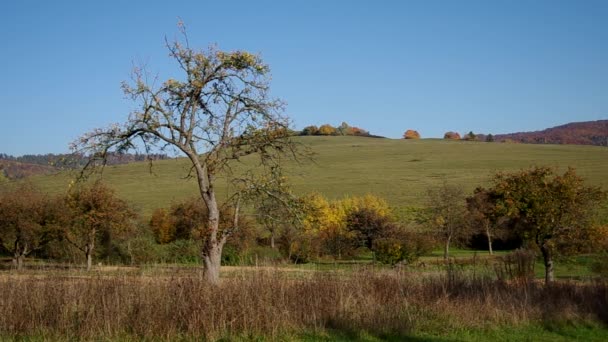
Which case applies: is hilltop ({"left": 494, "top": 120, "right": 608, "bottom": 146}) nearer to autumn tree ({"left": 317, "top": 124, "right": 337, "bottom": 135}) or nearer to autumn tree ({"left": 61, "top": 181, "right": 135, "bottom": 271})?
autumn tree ({"left": 317, "top": 124, "right": 337, "bottom": 135})

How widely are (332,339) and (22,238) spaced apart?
30.0m

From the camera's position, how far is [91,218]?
35.7 m

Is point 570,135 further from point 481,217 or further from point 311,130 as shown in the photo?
point 481,217

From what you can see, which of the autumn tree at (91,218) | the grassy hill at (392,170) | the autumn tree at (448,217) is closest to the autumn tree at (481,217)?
the autumn tree at (448,217)

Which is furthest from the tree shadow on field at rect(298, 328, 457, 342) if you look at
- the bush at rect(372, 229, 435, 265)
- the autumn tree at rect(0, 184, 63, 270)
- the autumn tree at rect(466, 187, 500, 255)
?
the autumn tree at rect(466, 187, 500, 255)

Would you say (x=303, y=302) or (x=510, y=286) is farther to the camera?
(x=510, y=286)

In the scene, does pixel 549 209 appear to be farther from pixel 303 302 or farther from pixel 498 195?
pixel 303 302

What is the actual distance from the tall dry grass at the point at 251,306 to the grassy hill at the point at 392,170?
167 ft

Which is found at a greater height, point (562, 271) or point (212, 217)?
point (212, 217)

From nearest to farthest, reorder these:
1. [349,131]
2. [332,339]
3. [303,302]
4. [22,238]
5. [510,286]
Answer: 1. [332,339]
2. [303,302]
3. [510,286]
4. [22,238]
5. [349,131]

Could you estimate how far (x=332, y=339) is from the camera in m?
9.51

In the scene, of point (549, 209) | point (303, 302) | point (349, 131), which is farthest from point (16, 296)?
point (349, 131)

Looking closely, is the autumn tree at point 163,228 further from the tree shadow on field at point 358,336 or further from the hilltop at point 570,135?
the hilltop at point 570,135

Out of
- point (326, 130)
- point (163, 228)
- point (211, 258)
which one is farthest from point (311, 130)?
point (211, 258)
